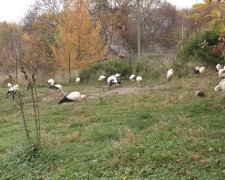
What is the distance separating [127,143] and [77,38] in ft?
58.6

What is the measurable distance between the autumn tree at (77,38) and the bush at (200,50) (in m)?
6.77

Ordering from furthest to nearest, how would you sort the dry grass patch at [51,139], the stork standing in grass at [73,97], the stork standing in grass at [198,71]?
the stork standing in grass at [198,71] < the stork standing in grass at [73,97] < the dry grass patch at [51,139]

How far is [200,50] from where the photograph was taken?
18.3 metres

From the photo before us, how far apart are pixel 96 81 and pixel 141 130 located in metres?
11.7

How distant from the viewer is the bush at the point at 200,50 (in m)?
17.8

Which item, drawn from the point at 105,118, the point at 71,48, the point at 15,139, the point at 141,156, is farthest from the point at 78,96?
the point at 71,48

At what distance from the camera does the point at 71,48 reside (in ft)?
78.4

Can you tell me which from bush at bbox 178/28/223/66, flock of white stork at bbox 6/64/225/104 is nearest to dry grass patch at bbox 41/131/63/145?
flock of white stork at bbox 6/64/225/104

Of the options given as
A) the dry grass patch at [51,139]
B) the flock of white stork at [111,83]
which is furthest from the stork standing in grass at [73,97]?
the dry grass patch at [51,139]

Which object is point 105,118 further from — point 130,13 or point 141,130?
point 130,13

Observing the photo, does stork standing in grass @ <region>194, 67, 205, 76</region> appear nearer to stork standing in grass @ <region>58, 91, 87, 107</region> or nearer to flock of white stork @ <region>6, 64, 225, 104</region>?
flock of white stork @ <region>6, 64, 225, 104</region>

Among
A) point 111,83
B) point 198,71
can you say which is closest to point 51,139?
point 111,83

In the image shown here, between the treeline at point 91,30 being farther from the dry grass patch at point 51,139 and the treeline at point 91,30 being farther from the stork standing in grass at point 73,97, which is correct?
the dry grass patch at point 51,139

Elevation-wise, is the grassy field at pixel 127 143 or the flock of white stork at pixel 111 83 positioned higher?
the flock of white stork at pixel 111 83
